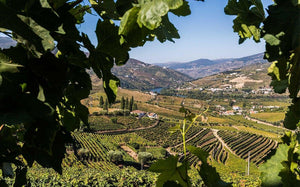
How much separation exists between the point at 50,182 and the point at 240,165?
5463cm

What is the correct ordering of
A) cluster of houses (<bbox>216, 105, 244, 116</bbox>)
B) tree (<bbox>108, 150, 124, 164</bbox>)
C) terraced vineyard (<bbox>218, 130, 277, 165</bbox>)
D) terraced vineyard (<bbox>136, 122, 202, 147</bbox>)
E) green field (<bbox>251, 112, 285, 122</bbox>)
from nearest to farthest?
1. tree (<bbox>108, 150, 124, 164</bbox>)
2. terraced vineyard (<bbox>218, 130, 277, 165</bbox>)
3. terraced vineyard (<bbox>136, 122, 202, 147</bbox>)
4. green field (<bbox>251, 112, 285, 122</bbox>)
5. cluster of houses (<bbox>216, 105, 244, 116</bbox>)

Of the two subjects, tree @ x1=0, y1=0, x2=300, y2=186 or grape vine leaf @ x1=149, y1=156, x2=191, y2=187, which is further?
grape vine leaf @ x1=149, y1=156, x2=191, y2=187

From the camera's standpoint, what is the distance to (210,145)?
233 ft

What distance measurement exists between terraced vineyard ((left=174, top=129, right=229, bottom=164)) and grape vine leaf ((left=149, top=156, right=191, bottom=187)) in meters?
59.8

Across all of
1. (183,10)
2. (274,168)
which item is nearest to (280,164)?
(274,168)

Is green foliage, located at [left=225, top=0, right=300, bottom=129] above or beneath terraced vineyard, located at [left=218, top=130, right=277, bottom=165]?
above

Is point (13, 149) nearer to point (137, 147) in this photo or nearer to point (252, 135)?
point (137, 147)

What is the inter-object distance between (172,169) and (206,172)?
112 millimetres

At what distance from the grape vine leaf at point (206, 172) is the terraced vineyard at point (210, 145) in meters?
59.9

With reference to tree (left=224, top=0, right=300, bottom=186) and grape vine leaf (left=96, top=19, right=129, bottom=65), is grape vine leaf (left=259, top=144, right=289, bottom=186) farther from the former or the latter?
grape vine leaf (left=96, top=19, right=129, bottom=65)

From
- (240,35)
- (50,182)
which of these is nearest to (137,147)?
(50,182)

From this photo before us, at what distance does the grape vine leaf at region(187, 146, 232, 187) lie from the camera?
70 cm

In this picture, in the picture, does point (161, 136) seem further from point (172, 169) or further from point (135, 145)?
point (172, 169)

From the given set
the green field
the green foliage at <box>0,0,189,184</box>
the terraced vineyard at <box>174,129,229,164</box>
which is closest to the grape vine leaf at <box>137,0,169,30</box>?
the green foliage at <box>0,0,189,184</box>
